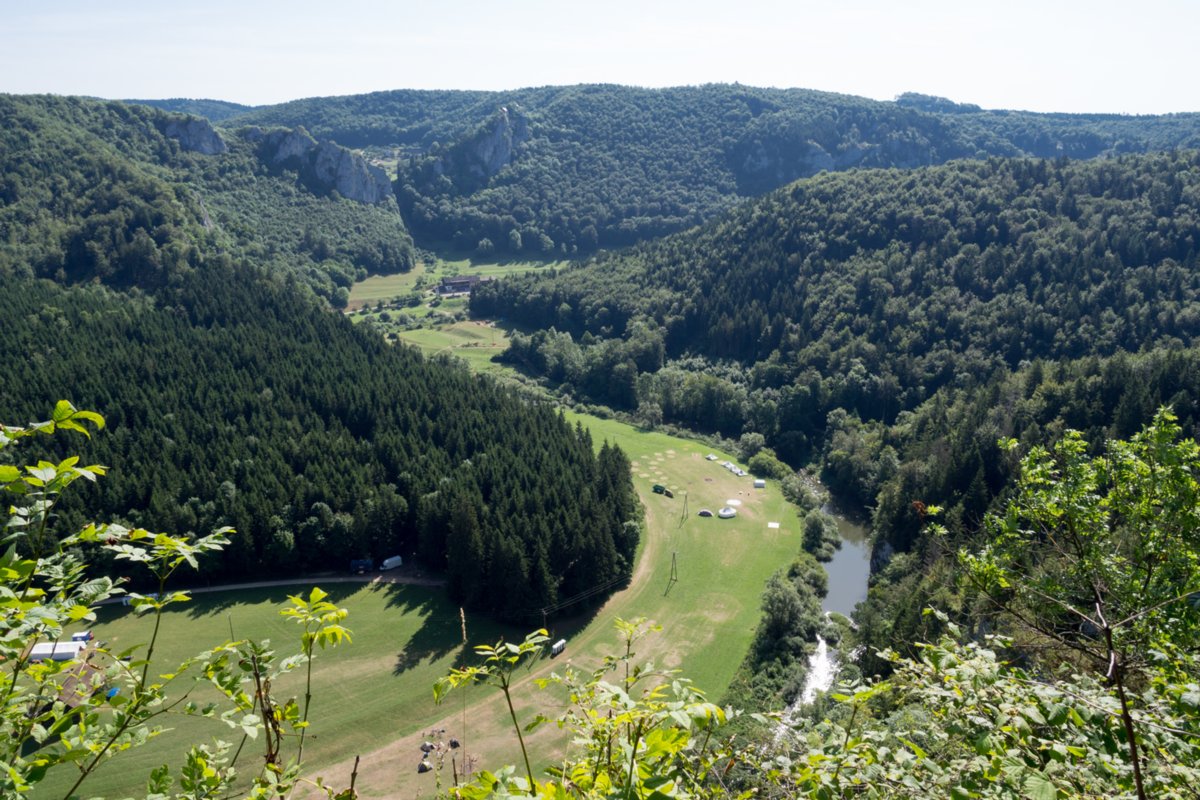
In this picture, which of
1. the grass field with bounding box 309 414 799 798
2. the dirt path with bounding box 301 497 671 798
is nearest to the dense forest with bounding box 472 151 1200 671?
the grass field with bounding box 309 414 799 798

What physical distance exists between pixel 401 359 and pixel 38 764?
9794cm

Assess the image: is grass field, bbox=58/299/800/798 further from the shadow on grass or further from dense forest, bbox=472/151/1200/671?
dense forest, bbox=472/151/1200/671

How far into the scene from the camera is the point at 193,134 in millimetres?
187500

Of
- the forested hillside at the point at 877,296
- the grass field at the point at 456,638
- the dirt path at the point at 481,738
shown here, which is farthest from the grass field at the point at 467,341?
the dirt path at the point at 481,738

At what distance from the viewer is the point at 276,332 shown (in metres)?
104

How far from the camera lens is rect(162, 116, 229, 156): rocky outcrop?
606 ft

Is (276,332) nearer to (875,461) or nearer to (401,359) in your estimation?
(401,359)

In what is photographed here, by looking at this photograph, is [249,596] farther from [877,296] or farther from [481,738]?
[877,296]

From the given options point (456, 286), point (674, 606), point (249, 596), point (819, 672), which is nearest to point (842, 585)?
point (819, 672)

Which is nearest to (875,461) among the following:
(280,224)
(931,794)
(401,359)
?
(401,359)

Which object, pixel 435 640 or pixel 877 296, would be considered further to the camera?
pixel 877 296

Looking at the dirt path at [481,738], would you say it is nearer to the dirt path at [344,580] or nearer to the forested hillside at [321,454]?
the forested hillside at [321,454]

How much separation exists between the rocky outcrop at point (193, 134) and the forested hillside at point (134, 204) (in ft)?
0.90

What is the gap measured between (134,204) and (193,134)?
6523 centimetres
